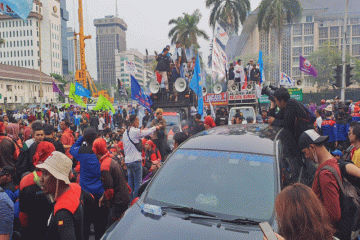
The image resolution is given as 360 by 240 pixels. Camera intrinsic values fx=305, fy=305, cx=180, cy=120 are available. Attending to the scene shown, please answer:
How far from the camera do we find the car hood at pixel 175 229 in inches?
99.8

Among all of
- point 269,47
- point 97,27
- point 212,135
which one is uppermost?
point 97,27

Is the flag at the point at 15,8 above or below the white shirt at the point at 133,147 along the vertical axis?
above

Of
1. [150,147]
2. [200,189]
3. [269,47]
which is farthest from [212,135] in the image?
[269,47]

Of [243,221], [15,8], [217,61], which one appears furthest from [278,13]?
[243,221]

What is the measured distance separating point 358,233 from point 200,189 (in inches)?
58.0

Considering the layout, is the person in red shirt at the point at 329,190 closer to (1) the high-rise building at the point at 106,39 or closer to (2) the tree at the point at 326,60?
(2) the tree at the point at 326,60

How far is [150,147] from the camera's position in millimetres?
6590

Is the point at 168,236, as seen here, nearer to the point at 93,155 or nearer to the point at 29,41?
the point at 93,155

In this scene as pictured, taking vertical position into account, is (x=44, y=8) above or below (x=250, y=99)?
above

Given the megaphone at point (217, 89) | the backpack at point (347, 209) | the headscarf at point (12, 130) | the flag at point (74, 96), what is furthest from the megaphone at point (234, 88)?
the backpack at point (347, 209)

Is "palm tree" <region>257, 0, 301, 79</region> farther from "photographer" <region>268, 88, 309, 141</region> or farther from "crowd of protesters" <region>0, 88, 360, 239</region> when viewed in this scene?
"photographer" <region>268, 88, 309, 141</region>

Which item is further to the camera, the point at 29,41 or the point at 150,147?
the point at 29,41

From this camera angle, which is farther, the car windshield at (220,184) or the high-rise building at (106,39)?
the high-rise building at (106,39)

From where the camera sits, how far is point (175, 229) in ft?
8.64
